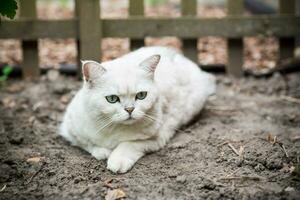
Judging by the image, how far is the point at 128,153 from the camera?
345 cm

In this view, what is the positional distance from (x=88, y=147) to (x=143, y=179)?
23.5 inches

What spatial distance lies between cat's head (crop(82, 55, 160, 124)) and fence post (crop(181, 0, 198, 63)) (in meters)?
1.78

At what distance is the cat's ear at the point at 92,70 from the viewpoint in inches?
129

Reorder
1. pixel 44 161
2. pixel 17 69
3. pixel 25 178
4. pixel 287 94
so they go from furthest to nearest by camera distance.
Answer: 1. pixel 17 69
2. pixel 287 94
3. pixel 44 161
4. pixel 25 178

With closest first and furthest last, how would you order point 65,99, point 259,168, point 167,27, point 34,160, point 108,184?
1. point 108,184
2. point 259,168
3. point 34,160
4. point 65,99
5. point 167,27

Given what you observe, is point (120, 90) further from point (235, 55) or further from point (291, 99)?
point (235, 55)

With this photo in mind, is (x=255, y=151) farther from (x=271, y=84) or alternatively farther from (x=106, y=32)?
(x=106, y=32)

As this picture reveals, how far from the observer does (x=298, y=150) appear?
3.57 m

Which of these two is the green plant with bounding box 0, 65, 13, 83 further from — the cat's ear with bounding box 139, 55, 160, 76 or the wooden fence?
the cat's ear with bounding box 139, 55, 160, 76

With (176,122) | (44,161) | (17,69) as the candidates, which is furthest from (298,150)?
(17,69)

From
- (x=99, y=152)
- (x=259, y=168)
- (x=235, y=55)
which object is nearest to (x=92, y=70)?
(x=99, y=152)

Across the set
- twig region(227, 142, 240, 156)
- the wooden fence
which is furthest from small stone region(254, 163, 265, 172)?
the wooden fence

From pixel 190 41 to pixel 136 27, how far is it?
1.92ft

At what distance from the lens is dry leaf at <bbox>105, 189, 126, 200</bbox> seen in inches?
117
